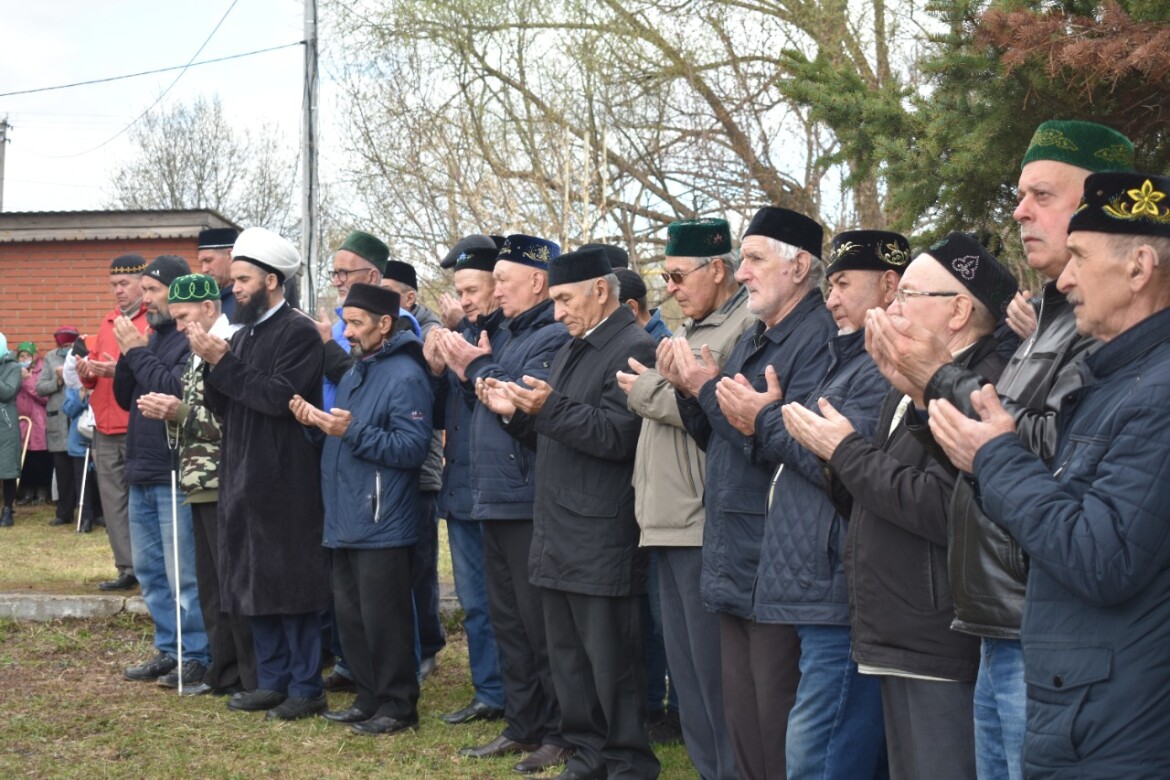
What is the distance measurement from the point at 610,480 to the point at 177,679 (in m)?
3.33

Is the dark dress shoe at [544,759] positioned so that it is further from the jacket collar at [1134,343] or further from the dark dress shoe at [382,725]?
the jacket collar at [1134,343]

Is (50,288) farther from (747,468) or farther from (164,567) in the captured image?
(747,468)

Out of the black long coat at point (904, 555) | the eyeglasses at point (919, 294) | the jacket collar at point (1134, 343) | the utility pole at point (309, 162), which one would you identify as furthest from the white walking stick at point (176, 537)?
the jacket collar at point (1134, 343)

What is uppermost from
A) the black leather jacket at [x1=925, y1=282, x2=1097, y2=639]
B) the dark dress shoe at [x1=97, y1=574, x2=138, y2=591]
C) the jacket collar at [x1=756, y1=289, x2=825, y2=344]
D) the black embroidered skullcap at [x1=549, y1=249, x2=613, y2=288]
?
the black embroidered skullcap at [x1=549, y1=249, x2=613, y2=288]

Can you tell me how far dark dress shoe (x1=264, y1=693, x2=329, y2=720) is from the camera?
6590 millimetres

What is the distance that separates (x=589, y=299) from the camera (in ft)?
18.2

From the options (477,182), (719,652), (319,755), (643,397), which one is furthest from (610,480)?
(477,182)

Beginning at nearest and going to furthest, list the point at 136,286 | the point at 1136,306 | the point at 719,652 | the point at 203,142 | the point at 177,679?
1. the point at 1136,306
2. the point at 719,652
3. the point at 177,679
4. the point at 136,286
5. the point at 203,142

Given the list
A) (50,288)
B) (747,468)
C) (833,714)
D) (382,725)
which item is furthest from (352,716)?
(50,288)

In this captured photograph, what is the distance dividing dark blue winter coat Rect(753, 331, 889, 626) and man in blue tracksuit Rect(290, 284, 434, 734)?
2.52m

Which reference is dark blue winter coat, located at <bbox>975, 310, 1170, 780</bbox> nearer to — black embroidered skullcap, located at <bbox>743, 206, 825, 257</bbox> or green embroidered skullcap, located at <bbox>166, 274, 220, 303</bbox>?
black embroidered skullcap, located at <bbox>743, 206, 825, 257</bbox>

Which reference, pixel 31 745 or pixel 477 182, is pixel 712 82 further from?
pixel 31 745

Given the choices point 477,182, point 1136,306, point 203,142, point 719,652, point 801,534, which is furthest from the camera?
point 203,142

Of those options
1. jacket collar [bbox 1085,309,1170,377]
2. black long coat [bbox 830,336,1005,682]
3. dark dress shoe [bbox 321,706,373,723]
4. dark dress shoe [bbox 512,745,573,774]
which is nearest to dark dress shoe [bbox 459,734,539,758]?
dark dress shoe [bbox 512,745,573,774]
